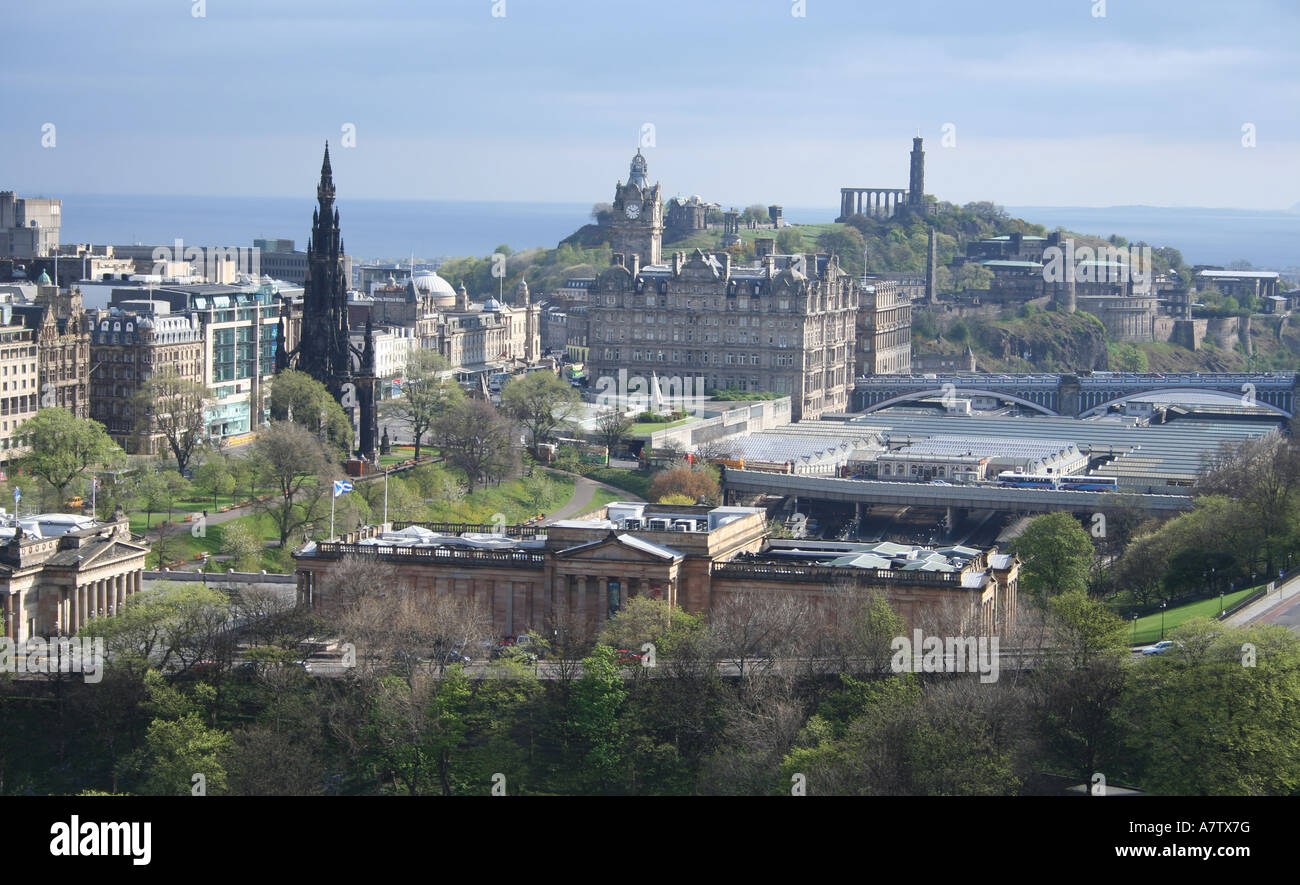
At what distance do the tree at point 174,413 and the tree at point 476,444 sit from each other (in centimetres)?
1199

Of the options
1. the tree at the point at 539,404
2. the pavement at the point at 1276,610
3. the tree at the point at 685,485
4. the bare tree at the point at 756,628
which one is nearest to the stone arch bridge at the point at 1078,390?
the tree at the point at 539,404

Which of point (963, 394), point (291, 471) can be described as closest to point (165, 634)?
point (291, 471)

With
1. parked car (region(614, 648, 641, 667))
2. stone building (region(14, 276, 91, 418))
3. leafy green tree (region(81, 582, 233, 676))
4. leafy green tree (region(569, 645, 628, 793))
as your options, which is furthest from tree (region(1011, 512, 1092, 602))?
stone building (region(14, 276, 91, 418))

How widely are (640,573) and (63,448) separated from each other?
34582 millimetres

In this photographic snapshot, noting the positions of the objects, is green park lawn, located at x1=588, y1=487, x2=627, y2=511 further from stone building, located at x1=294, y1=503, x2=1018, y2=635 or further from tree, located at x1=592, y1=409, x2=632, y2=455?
stone building, located at x1=294, y1=503, x2=1018, y2=635

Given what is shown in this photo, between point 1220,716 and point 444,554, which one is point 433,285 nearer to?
point 444,554

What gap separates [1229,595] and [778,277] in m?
83.9

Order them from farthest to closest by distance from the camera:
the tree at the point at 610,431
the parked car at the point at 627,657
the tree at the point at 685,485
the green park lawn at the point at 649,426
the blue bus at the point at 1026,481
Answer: the green park lawn at the point at 649,426 → the tree at the point at 610,431 → the blue bus at the point at 1026,481 → the tree at the point at 685,485 → the parked car at the point at 627,657

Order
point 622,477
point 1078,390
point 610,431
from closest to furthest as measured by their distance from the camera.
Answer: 1. point 622,477
2. point 610,431
3. point 1078,390

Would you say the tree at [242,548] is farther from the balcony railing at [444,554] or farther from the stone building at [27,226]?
the stone building at [27,226]

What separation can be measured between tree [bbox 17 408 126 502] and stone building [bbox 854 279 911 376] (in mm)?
89698

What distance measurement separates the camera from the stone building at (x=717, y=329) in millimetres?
162375

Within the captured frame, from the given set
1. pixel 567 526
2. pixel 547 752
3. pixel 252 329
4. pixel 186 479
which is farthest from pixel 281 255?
pixel 547 752

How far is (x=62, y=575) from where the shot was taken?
246 feet
